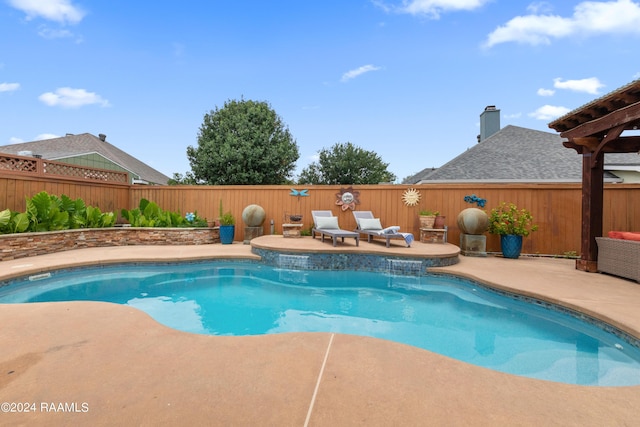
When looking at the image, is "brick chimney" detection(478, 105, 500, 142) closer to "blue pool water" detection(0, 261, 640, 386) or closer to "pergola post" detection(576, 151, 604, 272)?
"pergola post" detection(576, 151, 604, 272)

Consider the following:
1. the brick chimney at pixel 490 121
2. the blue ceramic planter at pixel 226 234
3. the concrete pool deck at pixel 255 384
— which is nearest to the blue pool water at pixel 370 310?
the concrete pool deck at pixel 255 384

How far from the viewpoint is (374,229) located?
814 cm

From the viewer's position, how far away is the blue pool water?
2959 mm

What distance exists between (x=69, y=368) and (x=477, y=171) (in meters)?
13.3

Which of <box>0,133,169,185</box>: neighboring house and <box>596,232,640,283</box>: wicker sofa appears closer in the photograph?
<box>596,232,640,283</box>: wicker sofa

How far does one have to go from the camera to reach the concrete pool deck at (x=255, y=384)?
1610 millimetres

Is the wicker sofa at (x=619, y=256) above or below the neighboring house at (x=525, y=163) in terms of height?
below

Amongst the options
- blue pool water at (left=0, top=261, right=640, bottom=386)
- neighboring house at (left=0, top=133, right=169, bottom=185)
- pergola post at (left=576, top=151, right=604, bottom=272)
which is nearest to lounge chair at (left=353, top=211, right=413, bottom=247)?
blue pool water at (left=0, top=261, right=640, bottom=386)

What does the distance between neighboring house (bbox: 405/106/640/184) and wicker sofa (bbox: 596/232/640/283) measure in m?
6.68

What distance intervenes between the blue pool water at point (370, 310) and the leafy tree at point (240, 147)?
8.17m

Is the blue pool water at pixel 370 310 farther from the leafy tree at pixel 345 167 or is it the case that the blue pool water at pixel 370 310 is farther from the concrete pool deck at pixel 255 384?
the leafy tree at pixel 345 167

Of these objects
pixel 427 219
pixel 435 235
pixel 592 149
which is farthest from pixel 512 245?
pixel 592 149

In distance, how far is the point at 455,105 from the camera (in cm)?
1327

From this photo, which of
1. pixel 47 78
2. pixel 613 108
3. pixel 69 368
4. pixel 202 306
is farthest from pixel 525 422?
pixel 47 78
